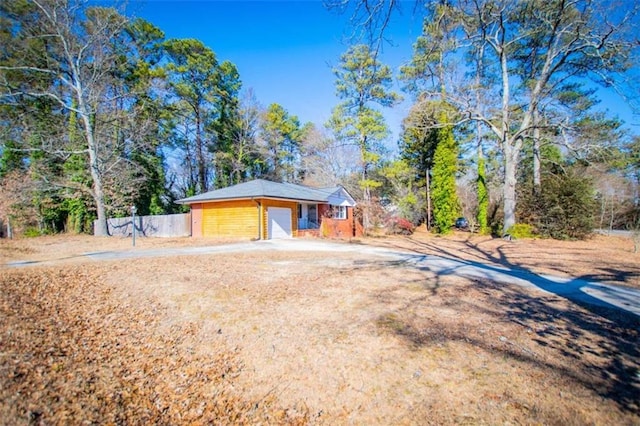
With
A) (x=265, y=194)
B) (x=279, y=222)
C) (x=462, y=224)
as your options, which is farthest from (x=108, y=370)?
(x=462, y=224)

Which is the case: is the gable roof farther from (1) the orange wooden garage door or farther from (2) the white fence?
(2) the white fence

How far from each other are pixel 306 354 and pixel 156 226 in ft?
64.1

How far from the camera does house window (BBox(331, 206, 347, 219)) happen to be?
1988 centimetres

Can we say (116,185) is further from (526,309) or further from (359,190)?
(526,309)

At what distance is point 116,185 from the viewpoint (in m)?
19.2

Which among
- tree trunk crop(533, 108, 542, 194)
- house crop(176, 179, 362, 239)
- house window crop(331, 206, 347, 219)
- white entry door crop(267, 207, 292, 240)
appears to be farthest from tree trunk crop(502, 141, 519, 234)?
white entry door crop(267, 207, 292, 240)

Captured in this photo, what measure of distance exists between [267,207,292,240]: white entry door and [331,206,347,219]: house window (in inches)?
164

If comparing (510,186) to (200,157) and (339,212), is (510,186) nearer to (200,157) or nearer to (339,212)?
(339,212)

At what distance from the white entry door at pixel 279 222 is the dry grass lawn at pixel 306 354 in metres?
9.75

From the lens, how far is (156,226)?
19234 millimetres

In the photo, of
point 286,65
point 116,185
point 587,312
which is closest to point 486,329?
point 587,312

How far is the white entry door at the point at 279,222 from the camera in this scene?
50.7 ft

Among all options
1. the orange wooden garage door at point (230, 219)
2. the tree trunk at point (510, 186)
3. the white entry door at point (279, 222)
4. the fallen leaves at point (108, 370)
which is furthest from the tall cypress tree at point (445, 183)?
the fallen leaves at point (108, 370)

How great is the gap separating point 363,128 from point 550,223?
13926 mm
